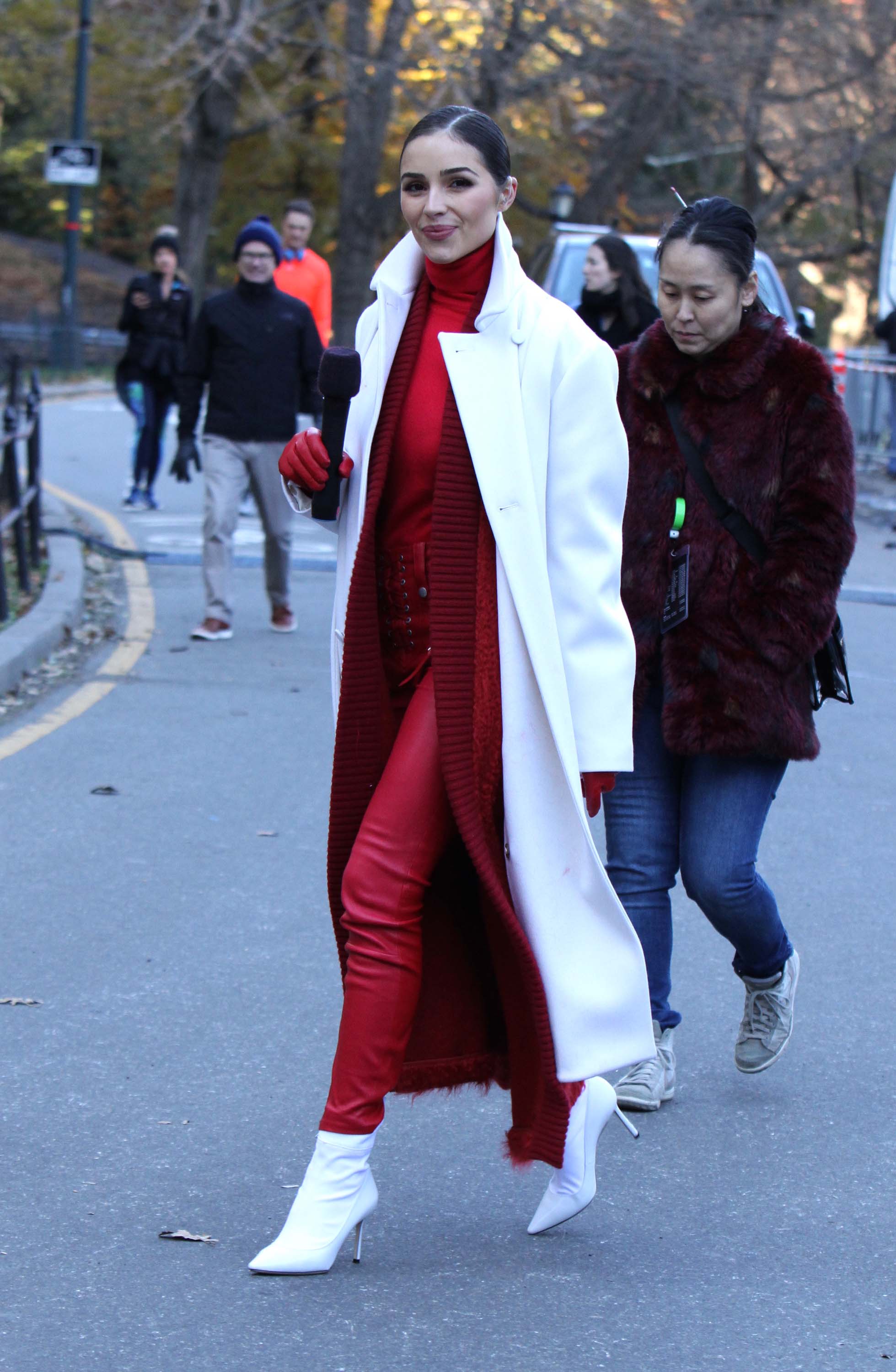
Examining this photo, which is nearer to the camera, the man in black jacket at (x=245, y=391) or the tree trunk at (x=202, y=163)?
the man in black jacket at (x=245, y=391)

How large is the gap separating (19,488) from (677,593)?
293 inches

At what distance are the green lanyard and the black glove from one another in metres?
7.21

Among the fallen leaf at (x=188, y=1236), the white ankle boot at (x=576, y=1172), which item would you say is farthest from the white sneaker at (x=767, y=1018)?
the fallen leaf at (x=188, y=1236)

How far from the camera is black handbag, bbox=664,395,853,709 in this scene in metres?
3.96

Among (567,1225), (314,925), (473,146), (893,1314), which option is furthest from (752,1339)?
(314,925)

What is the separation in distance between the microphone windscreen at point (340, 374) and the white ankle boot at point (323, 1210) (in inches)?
49.4

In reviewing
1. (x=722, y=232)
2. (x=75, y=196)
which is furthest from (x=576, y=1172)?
(x=75, y=196)

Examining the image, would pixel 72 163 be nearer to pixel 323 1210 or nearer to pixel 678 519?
pixel 678 519

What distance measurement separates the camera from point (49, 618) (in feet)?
32.1

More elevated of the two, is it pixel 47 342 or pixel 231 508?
pixel 231 508

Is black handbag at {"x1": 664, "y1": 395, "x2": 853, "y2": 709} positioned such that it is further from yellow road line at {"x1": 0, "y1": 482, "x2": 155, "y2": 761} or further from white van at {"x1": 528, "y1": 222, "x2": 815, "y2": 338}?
white van at {"x1": 528, "y1": 222, "x2": 815, "y2": 338}

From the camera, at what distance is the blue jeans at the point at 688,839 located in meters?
4.05

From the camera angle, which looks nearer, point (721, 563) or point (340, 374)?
point (340, 374)

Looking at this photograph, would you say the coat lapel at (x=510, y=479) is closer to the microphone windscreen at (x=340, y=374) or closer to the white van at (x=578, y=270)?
the microphone windscreen at (x=340, y=374)
